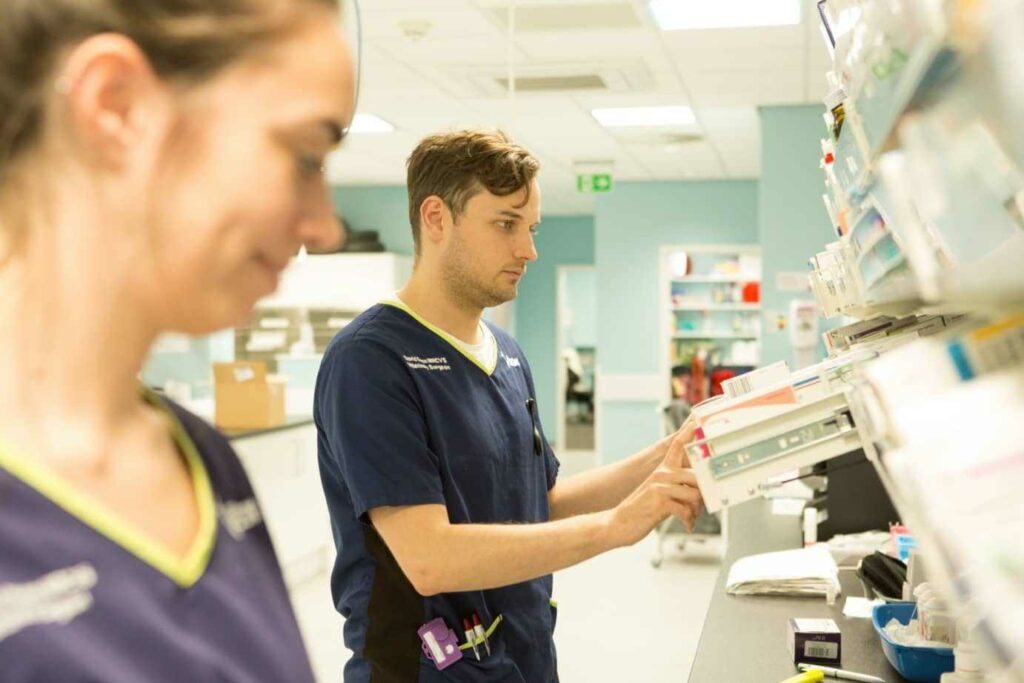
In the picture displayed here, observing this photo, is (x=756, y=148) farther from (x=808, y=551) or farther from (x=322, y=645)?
(x=808, y=551)

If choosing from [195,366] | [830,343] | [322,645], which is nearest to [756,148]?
[195,366]

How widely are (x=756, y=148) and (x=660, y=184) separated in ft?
5.84

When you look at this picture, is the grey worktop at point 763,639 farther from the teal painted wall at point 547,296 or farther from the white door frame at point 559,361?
the teal painted wall at point 547,296

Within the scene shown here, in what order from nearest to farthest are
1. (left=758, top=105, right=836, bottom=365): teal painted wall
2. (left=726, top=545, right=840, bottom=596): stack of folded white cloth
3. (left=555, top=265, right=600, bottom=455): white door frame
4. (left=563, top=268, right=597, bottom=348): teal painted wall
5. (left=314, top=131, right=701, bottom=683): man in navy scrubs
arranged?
1. (left=314, top=131, right=701, bottom=683): man in navy scrubs
2. (left=726, top=545, right=840, bottom=596): stack of folded white cloth
3. (left=758, top=105, right=836, bottom=365): teal painted wall
4. (left=555, top=265, right=600, bottom=455): white door frame
5. (left=563, top=268, right=597, bottom=348): teal painted wall

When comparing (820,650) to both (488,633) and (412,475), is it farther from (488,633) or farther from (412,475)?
(412,475)

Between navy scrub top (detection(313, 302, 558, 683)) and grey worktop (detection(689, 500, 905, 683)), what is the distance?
0.33 m

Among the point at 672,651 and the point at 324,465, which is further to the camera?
the point at 672,651

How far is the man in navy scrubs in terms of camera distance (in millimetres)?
1738

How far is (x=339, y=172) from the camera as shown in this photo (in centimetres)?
1005

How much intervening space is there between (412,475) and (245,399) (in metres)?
4.20

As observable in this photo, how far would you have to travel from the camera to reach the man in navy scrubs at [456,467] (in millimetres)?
1738

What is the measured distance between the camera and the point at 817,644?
6.59 feet

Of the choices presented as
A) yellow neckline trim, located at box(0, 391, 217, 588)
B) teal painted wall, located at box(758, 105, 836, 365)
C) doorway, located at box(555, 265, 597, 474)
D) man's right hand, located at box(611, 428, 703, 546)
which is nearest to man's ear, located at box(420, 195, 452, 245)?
man's right hand, located at box(611, 428, 703, 546)

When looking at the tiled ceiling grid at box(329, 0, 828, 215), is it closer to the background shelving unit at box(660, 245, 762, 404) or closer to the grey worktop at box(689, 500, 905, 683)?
the background shelving unit at box(660, 245, 762, 404)
